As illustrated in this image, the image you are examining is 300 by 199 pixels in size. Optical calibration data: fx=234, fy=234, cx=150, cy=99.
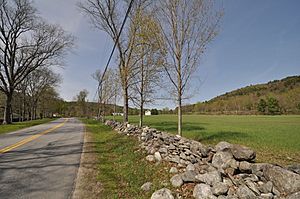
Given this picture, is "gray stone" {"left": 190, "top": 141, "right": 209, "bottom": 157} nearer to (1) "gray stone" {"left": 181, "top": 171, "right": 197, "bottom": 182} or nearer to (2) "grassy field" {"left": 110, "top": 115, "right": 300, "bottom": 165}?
(1) "gray stone" {"left": 181, "top": 171, "right": 197, "bottom": 182}

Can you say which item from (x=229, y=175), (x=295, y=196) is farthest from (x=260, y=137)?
(x=295, y=196)

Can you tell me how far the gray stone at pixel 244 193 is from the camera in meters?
4.05

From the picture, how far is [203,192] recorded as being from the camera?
4.38 metres

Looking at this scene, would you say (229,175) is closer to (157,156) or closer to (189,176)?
(189,176)

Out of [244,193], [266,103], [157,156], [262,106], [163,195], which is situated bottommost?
[163,195]

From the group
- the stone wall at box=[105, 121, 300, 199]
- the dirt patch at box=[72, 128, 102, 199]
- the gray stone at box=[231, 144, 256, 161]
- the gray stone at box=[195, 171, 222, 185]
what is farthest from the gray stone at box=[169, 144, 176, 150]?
the gray stone at box=[195, 171, 222, 185]

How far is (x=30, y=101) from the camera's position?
55.6m

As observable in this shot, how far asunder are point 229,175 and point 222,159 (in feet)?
2.40

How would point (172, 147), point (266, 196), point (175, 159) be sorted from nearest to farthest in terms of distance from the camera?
point (266, 196) < point (175, 159) < point (172, 147)

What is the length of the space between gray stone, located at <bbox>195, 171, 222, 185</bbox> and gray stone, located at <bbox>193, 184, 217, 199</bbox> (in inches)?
7.0

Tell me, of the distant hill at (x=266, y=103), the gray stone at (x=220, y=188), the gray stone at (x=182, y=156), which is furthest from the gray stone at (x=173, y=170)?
the distant hill at (x=266, y=103)

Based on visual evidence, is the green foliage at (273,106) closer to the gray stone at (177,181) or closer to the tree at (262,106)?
the tree at (262,106)

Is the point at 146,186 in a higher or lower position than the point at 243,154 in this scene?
lower

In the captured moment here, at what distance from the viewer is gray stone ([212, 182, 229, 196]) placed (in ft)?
14.0
